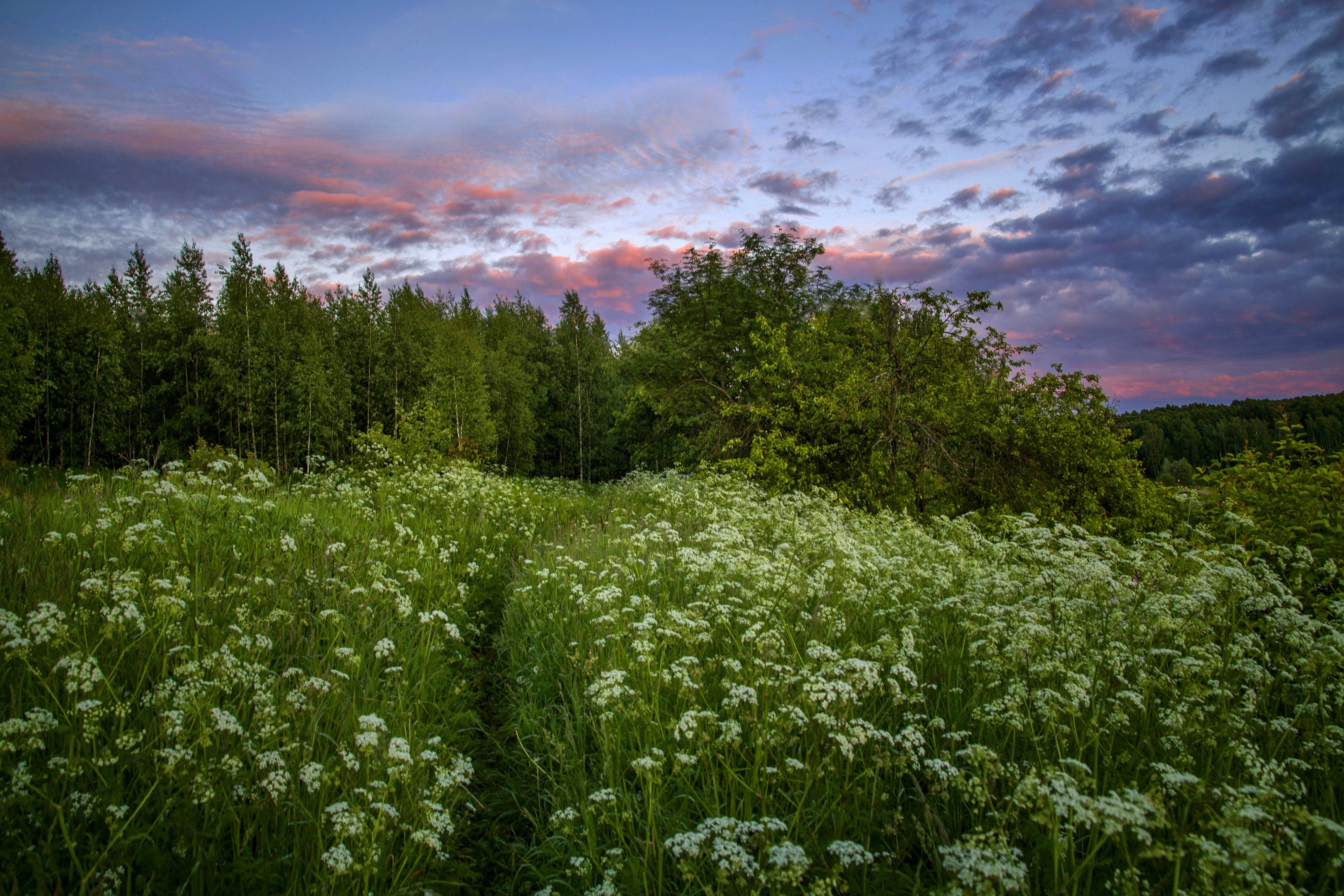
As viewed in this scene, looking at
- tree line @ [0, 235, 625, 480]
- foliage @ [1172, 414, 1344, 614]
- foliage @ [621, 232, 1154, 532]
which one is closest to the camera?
foliage @ [1172, 414, 1344, 614]

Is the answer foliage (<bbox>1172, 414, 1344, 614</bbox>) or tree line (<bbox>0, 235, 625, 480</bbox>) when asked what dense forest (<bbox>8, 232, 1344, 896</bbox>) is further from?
tree line (<bbox>0, 235, 625, 480</bbox>)

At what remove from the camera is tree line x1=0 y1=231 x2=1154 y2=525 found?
51.6 ft

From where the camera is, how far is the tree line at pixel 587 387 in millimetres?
15727

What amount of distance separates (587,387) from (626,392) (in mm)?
21893

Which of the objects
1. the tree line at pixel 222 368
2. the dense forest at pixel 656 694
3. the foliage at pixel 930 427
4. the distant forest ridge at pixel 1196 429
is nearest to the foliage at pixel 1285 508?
the dense forest at pixel 656 694

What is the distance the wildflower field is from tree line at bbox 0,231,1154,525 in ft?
18.3

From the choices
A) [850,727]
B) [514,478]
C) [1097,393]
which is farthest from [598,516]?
[1097,393]

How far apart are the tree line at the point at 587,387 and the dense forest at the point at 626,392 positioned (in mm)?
99

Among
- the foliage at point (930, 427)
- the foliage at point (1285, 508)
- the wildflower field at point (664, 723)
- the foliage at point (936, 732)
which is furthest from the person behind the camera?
the foliage at point (930, 427)

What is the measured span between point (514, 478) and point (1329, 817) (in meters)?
18.7

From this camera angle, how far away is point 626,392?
38344mm

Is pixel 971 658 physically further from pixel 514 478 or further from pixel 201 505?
pixel 514 478

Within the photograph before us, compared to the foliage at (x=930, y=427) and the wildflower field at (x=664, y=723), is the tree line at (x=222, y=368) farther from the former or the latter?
the wildflower field at (x=664, y=723)

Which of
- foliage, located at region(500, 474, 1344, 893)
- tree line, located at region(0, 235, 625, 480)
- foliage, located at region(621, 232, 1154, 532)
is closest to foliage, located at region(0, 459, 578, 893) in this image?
foliage, located at region(500, 474, 1344, 893)
